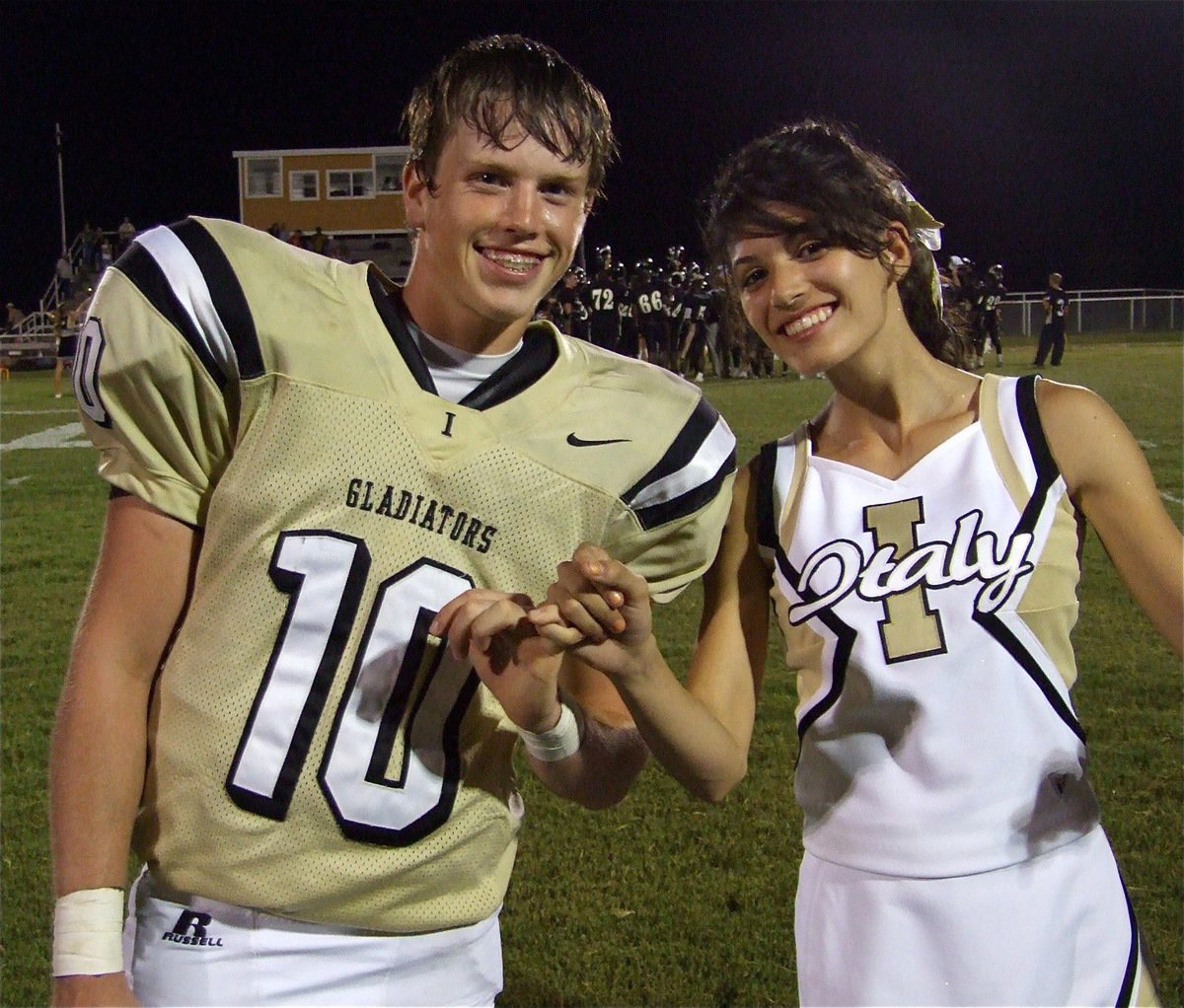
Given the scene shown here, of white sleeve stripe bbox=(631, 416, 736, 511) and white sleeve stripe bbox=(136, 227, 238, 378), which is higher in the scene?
white sleeve stripe bbox=(136, 227, 238, 378)

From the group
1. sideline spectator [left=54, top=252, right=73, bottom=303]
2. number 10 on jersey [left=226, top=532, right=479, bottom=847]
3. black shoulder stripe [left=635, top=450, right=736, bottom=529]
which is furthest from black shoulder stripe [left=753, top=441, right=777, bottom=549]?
sideline spectator [left=54, top=252, right=73, bottom=303]

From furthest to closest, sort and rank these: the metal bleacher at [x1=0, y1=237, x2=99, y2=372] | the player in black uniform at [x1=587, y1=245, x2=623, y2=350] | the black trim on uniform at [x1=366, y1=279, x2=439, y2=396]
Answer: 1. the metal bleacher at [x1=0, y1=237, x2=99, y2=372]
2. the player in black uniform at [x1=587, y1=245, x2=623, y2=350]
3. the black trim on uniform at [x1=366, y1=279, x2=439, y2=396]

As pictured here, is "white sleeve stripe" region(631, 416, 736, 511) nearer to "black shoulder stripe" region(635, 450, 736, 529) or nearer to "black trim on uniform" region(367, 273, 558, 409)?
Result: "black shoulder stripe" region(635, 450, 736, 529)

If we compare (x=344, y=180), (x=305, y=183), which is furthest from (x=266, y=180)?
(x=344, y=180)

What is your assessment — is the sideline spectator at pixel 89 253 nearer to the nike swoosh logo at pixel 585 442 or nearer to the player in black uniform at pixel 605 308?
the player in black uniform at pixel 605 308

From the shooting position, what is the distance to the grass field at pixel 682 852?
9.91 ft

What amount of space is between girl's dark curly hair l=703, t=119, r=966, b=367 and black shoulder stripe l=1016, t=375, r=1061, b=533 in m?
0.33

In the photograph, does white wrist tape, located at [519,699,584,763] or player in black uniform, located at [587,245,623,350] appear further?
player in black uniform, located at [587,245,623,350]

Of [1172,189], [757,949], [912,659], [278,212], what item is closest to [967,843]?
[912,659]

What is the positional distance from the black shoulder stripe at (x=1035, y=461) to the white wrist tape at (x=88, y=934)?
4.04 feet

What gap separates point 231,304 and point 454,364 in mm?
298

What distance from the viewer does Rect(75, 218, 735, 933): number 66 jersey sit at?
5.01ft

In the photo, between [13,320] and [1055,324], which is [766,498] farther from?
[13,320]

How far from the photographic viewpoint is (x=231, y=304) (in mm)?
1558
